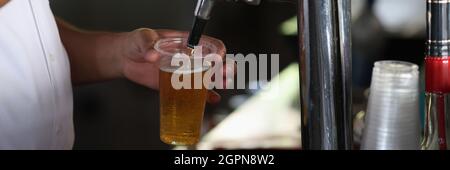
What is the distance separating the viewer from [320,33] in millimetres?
583

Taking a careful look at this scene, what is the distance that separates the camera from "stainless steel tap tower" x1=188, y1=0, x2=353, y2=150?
583 mm

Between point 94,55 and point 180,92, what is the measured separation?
5.8 inches

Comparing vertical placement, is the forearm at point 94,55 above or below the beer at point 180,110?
above

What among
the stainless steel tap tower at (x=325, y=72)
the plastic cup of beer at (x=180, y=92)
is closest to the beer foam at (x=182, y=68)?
the plastic cup of beer at (x=180, y=92)

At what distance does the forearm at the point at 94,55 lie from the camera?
2.39 ft

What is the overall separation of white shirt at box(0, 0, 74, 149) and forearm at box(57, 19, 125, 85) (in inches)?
0.5

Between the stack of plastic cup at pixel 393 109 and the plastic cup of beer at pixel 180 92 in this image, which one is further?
the plastic cup of beer at pixel 180 92

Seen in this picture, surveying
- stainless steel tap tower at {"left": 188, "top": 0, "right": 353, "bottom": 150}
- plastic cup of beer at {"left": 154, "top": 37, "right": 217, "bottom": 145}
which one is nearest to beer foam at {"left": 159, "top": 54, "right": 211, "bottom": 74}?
plastic cup of beer at {"left": 154, "top": 37, "right": 217, "bottom": 145}

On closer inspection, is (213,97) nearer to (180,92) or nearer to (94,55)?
(180,92)

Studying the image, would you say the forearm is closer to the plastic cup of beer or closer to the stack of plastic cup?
the plastic cup of beer

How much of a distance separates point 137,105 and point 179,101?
9cm

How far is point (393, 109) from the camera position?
592 mm

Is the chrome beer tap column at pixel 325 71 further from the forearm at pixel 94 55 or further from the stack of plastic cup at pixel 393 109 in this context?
the forearm at pixel 94 55

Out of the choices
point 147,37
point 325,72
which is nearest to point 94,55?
point 147,37
